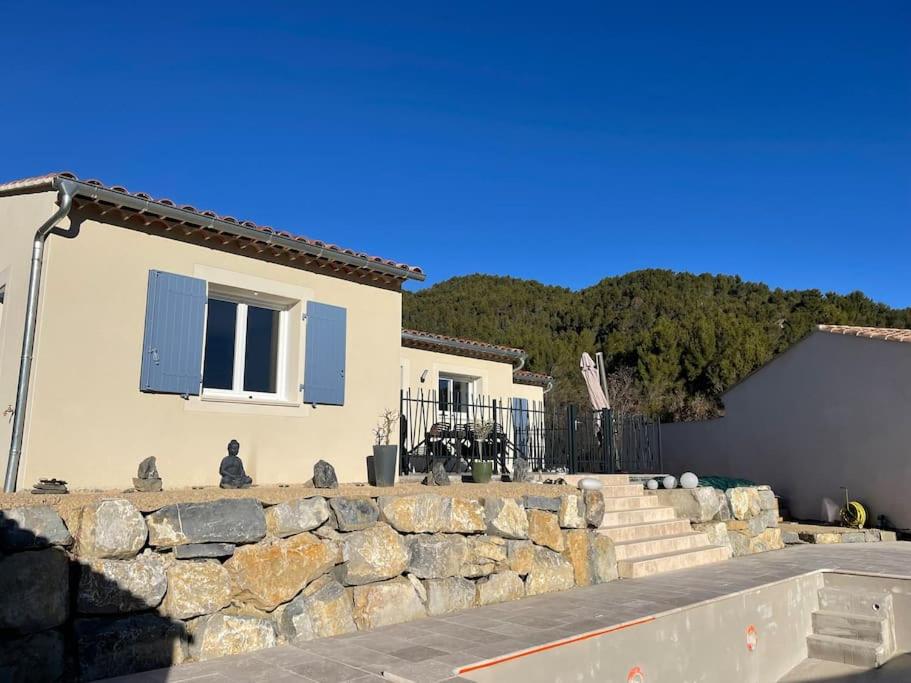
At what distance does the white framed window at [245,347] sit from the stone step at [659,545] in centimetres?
503

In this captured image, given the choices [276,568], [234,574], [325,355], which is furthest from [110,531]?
[325,355]

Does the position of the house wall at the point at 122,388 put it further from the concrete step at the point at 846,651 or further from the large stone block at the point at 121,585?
the concrete step at the point at 846,651

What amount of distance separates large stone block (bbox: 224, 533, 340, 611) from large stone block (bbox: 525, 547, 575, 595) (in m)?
2.72

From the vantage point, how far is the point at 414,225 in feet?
64.4

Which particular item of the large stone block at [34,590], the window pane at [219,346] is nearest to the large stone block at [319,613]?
the large stone block at [34,590]

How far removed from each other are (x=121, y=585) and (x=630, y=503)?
714cm

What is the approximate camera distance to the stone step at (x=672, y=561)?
7914 millimetres

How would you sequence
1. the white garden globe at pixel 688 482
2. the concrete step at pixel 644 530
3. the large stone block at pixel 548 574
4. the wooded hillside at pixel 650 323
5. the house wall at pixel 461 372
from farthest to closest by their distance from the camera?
the wooded hillside at pixel 650 323 → the house wall at pixel 461 372 → the white garden globe at pixel 688 482 → the concrete step at pixel 644 530 → the large stone block at pixel 548 574

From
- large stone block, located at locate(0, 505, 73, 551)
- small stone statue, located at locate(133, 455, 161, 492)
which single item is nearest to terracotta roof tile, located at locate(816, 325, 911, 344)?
small stone statue, located at locate(133, 455, 161, 492)

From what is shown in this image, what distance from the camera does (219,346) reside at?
7445 millimetres

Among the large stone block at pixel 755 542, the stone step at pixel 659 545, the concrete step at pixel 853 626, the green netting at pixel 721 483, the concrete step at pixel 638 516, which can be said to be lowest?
the concrete step at pixel 853 626

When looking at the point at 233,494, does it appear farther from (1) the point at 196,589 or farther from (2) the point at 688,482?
(2) the point at 688,482

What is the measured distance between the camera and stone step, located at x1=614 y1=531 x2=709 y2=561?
326 inches

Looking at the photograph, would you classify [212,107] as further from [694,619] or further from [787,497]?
[787,497]
